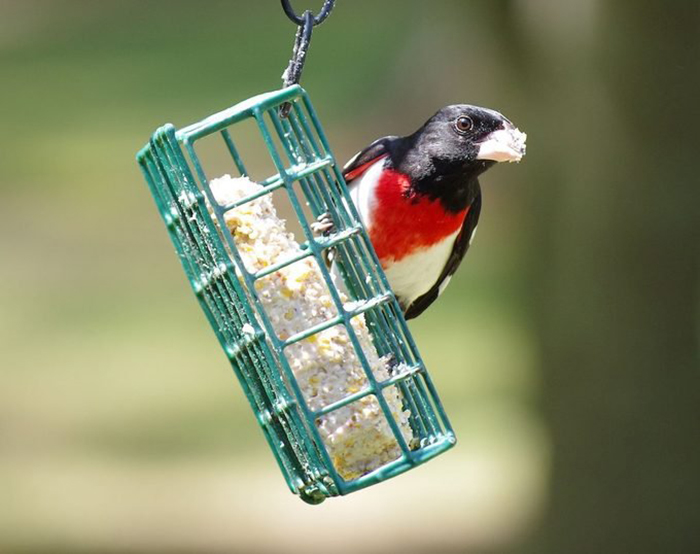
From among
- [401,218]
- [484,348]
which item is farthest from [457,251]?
[484,348]

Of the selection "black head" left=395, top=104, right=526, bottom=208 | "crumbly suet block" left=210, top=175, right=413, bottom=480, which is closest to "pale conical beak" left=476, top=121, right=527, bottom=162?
"black head" left=395, top=104, right=526, bottom=208

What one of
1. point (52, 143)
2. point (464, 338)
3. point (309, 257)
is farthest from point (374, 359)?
point (52, 143)

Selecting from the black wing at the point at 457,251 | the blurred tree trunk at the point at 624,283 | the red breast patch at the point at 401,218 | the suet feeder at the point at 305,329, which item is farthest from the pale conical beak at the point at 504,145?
the blurred tree trunk at the point at 624,283

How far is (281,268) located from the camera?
3.24 m

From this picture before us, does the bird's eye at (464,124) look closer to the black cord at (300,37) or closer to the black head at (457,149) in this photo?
the black head at (457,149)

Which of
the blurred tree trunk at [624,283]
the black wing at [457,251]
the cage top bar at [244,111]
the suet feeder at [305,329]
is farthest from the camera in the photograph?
the blurred tree trunk at [624,283]

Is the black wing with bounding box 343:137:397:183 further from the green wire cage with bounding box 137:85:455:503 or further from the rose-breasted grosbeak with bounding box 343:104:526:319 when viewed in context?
the green wire cage with bounding box 137:85:455:503

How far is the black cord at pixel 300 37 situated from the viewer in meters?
3.22

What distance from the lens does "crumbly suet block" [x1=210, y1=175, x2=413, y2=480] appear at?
3.28m

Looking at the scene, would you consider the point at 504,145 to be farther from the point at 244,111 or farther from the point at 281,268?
the point at 244,111

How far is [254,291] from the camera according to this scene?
3205mm

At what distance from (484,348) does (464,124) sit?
1033 cm

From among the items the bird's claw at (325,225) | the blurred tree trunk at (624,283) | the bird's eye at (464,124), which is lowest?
the blurred tree trunk at (624,283)

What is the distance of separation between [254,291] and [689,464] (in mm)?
4379
